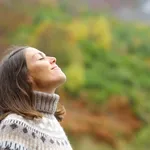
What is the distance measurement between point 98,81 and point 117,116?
0.38 meters

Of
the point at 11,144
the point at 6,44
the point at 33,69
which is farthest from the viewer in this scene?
the point at 6,44

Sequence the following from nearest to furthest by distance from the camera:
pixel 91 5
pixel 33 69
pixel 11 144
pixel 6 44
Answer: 1. pixel 11 144
2. pixel 33 69
3. pixel 6 44
4. pixel 91 5

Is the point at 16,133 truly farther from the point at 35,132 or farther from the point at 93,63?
the point at 93,63

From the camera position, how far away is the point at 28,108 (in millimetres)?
1652

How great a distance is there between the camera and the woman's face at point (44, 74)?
170 cm

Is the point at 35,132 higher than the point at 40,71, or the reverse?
the point at 40,71

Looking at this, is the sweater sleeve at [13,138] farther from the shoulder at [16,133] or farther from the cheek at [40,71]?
the cheek at [40,71]

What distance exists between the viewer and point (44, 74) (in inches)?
67.3

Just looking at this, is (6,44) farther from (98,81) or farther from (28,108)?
(28,108)

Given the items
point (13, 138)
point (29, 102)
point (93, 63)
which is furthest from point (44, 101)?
point (93, 63)

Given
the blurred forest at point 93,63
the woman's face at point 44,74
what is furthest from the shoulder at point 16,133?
the blurred forest at point 93,63

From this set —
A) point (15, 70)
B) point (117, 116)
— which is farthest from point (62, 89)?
point (15, 70)

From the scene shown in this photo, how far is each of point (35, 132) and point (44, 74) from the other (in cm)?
20

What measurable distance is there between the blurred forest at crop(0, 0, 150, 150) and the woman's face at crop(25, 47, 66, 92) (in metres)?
3.05
